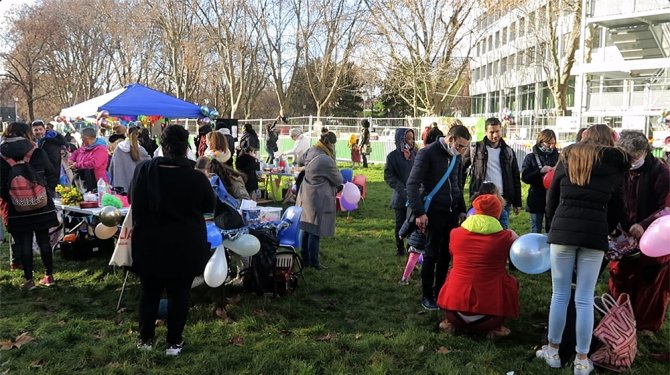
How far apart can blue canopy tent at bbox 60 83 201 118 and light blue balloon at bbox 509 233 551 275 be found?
9559mm

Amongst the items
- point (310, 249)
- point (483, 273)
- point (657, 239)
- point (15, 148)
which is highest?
point (15, 148)

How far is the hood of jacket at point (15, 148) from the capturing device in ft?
16.4

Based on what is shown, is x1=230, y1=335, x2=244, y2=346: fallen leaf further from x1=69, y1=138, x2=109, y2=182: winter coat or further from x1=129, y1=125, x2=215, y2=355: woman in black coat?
x1=69, y1=138, x2=109, y2=182: winter coat

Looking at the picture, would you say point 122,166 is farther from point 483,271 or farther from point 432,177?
point 483,271

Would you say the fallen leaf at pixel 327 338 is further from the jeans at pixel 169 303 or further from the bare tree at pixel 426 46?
the bare tree at pixel 426 46

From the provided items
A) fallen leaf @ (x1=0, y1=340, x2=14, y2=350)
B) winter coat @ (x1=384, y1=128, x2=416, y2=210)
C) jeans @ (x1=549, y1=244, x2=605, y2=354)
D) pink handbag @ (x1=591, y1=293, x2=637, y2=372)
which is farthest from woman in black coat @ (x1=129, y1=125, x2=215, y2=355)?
winter coat @ (x1=384, y1=128, x2=416, y2=210)

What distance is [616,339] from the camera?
11.9 feet

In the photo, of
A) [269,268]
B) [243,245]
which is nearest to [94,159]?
[269,268]

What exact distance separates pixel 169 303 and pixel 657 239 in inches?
136

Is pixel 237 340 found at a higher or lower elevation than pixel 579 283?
lower

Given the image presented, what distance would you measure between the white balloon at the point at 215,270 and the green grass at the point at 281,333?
1.53ft

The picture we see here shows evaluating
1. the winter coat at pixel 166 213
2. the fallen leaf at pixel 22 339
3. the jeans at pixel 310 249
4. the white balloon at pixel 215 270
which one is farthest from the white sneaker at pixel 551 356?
the fallen leaf at pixel 22 339

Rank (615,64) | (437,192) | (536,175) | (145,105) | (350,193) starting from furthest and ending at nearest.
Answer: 1. (615,64)
2. (145,105)
3. (350,193)
4. (536,175)
5. (437,192)

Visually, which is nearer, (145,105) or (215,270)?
(215,270)
